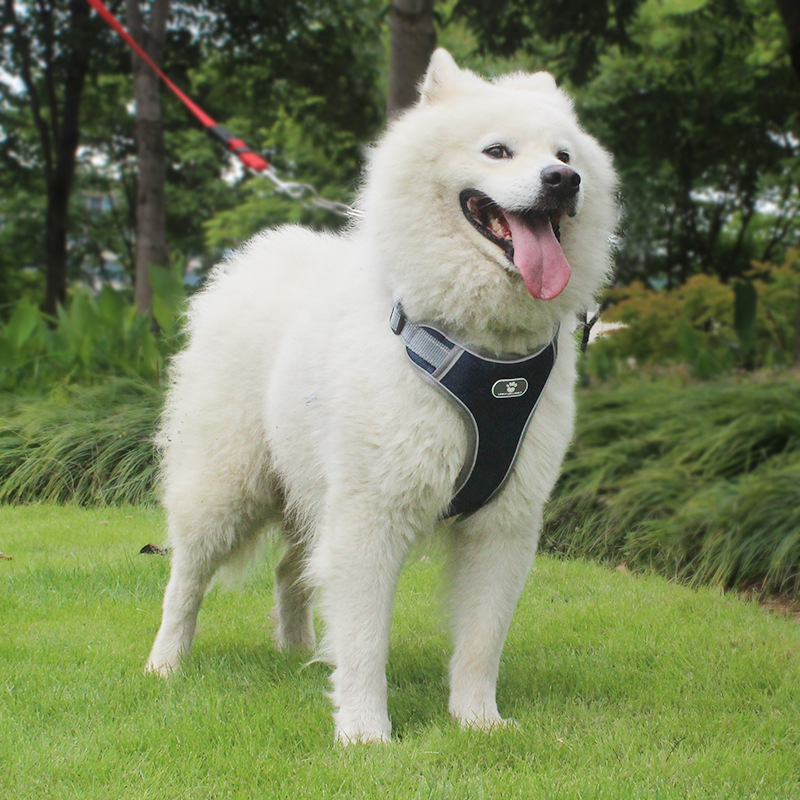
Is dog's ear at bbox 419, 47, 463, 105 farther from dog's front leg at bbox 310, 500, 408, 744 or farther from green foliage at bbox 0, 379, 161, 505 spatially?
green foliage at bbox 0, 379, 161, 505

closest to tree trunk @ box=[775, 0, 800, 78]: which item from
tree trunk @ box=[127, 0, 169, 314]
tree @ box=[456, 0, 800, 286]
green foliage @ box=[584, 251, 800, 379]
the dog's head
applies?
tree @ box=[456, 0, 800, 286]

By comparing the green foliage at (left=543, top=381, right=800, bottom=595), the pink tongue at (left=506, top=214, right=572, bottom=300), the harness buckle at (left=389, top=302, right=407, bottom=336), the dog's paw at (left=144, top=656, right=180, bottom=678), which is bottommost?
the dog's paw at (left=144, top=656, right=180, bottom=678)

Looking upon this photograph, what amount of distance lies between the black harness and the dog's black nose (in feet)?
1.77

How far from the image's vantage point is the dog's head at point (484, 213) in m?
3.04

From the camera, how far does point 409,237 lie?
314cm

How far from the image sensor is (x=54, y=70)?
633 inches

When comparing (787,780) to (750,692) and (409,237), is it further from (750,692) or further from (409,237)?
(409,237)

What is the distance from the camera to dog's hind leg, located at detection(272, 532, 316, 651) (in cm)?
434

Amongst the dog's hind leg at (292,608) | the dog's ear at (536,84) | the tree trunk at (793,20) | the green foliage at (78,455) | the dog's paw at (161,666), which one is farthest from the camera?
the tree trunk at (793,20)

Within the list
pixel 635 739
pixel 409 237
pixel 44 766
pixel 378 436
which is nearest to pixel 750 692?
pixel 635 739

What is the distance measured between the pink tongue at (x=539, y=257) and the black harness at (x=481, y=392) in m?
0.29

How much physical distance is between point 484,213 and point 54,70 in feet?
49.0

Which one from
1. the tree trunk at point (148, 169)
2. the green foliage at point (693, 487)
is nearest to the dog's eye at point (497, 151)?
the green foliage at point (693, 487)

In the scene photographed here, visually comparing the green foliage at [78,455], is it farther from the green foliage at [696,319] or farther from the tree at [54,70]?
the tree at [54,70]
